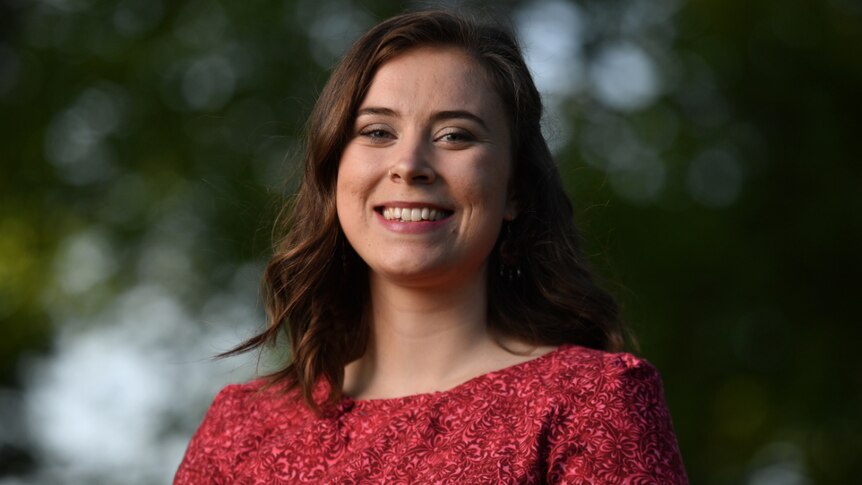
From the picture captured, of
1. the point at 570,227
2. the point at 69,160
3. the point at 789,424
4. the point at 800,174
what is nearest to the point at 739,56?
the point at 800,174

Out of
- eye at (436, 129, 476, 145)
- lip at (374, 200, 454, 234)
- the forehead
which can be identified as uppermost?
the forehead

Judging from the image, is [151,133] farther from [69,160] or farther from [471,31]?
[471,31]

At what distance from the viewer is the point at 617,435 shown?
3361mm

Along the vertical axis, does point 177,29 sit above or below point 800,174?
above

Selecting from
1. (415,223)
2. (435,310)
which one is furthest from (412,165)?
(435,310)

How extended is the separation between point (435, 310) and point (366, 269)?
0.33 metres

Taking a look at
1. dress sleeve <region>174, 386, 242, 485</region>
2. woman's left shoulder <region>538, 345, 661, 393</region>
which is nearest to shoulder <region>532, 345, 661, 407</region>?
woman's left shoulder <region>538, 345, 661, 393</region>

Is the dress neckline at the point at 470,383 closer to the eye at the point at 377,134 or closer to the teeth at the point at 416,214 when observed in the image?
the teeth at the point at 416,214

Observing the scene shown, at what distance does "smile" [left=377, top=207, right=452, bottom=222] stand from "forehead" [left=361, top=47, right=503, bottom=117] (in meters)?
0.23

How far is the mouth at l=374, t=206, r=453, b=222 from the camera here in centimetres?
354

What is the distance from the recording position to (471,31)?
147 inches

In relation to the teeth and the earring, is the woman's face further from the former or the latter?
the earring

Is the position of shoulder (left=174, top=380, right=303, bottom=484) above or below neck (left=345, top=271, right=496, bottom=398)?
below

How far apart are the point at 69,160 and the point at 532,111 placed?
8.28 meters
